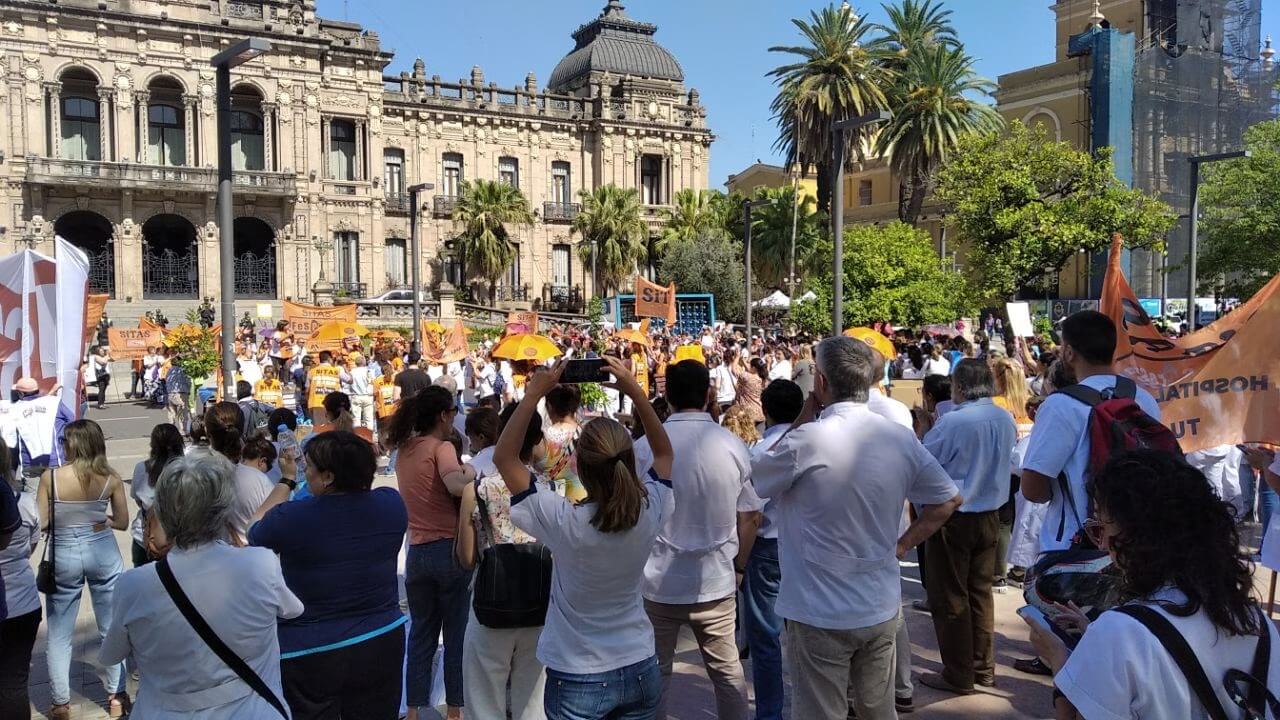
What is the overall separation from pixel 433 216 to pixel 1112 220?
30.5 meters

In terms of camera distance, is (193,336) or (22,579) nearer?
(22,579)

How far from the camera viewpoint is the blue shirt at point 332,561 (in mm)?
3812

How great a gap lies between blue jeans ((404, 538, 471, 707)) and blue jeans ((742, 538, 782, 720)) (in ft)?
4.95

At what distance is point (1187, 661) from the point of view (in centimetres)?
210

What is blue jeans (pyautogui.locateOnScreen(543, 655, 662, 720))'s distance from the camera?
3488mm

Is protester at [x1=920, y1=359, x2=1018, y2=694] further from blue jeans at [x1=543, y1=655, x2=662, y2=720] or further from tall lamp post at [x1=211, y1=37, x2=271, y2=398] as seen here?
tall lamp post at [x1=211, y1=37, x2=271, y2=398]

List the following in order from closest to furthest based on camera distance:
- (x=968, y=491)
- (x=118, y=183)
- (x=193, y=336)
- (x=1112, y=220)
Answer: (x=968, y=491), (x=193, y=336), (x=1112, y=220), (x=118, y=183)

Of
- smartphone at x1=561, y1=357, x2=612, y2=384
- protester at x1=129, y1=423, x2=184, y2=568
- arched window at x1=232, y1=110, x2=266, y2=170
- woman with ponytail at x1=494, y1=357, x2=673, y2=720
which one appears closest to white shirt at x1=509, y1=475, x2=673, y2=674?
woman with ponytail at x1=494, y1=357, x2=673, y2=720

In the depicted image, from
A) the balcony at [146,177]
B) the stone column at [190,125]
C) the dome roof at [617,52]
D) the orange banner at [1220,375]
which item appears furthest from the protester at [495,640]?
the dome roof at [617,52]

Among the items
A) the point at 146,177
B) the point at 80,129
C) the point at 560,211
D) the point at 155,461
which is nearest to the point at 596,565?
the point at 155,461

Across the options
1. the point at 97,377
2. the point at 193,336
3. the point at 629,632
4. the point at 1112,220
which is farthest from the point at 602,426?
the point at 1112,220

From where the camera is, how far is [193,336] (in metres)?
18.6

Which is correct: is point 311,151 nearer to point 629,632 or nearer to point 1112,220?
point 1112,220

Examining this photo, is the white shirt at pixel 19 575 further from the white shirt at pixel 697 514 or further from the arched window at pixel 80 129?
the arched window at pixel 80 129
